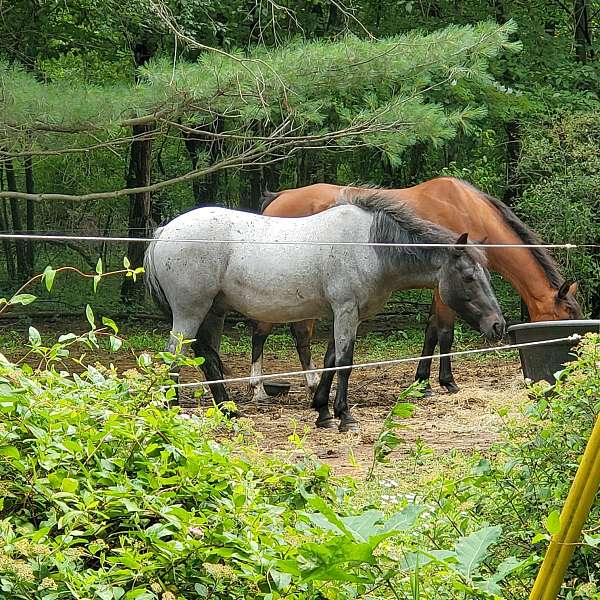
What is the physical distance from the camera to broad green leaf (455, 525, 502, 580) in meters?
1.61

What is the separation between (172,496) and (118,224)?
14.2 meters

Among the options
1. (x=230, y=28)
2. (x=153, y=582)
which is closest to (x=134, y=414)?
(x=153, y=582)

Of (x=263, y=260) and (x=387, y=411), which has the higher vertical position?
(x=263, y=260)

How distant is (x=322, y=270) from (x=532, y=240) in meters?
1.95

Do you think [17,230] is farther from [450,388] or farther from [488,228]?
[488,228]

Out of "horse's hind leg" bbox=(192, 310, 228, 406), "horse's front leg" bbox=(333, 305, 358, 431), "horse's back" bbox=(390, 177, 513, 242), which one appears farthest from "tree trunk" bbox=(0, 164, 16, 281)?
"horse's front leg" bbox=(333, 305, 358, 431)

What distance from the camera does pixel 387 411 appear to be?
23.2ft

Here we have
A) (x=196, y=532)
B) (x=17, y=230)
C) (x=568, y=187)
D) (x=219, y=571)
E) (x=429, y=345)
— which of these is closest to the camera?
(x=219, y=571)

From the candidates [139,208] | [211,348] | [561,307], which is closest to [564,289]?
[561,307]

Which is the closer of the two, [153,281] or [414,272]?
[414,272]

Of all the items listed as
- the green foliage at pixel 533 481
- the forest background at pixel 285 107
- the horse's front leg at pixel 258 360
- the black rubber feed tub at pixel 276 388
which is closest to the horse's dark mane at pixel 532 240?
the forest background at pixel 285 107

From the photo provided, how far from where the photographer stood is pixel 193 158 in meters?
13.7

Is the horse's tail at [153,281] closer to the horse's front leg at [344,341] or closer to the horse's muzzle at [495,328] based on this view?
the horse's front leg at [344,341]

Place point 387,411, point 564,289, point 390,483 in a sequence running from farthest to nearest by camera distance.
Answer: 1. point 387,411
2. point 564,289
3. point 390,483
